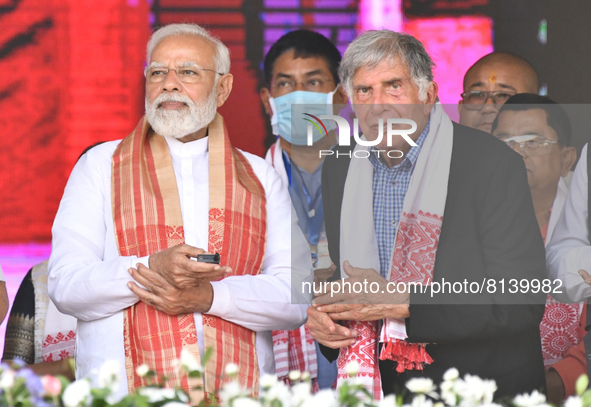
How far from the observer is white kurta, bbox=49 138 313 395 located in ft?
8.21

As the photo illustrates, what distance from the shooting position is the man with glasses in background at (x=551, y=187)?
295cm

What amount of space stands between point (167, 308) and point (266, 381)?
1178mm

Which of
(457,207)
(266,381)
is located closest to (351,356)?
(457,207)

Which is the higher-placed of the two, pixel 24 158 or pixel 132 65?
pixel 132 65

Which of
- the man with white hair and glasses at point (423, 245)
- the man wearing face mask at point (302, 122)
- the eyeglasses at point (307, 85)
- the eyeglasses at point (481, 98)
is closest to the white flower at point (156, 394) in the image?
the man with white hair and glasses at point (423, 245)

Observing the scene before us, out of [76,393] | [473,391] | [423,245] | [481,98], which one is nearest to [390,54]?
[423,245]

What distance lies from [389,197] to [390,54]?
524 millimetres

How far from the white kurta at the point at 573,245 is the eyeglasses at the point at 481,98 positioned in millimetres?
893

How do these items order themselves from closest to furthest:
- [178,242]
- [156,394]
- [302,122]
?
[156,394]
[178,242]
[302,122]

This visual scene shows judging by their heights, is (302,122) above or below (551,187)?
above

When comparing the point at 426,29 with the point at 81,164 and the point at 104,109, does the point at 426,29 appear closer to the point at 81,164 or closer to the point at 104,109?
the point at 104,109

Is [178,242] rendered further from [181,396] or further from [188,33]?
[181,396]

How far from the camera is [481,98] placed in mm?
3699

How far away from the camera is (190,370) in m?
1.32
